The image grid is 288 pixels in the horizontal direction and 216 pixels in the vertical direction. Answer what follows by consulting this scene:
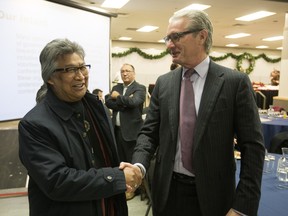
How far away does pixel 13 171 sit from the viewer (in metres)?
3.49

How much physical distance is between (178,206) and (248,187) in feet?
1.29

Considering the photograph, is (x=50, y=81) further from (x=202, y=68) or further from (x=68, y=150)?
(x=202, y=68)

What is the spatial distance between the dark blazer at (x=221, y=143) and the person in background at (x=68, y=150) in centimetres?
30

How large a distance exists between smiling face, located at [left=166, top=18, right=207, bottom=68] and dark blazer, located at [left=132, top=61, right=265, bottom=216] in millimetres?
94

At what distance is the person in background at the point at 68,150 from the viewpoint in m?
1.14

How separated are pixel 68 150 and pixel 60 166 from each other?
0.08m

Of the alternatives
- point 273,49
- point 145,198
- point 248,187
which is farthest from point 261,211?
point 273,49

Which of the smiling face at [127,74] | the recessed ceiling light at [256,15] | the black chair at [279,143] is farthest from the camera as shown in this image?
the recessed ceiling light at [256,15]

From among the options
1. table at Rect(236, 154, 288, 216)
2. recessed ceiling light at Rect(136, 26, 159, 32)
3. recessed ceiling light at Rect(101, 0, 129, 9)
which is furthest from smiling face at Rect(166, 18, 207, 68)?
recessed ceiling light at Rect(136, 26, 159, 32)

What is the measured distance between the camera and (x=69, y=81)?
1.27m

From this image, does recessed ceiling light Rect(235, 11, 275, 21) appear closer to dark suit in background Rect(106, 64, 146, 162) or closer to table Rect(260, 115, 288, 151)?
table Rect(260, 115, 288, 151)

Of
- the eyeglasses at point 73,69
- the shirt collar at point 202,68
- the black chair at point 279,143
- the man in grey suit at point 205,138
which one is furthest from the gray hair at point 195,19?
the black chair at point 279,143

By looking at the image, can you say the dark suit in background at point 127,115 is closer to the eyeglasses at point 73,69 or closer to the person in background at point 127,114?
the person in background at point 127,114

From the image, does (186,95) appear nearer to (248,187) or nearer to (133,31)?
(248,187)
